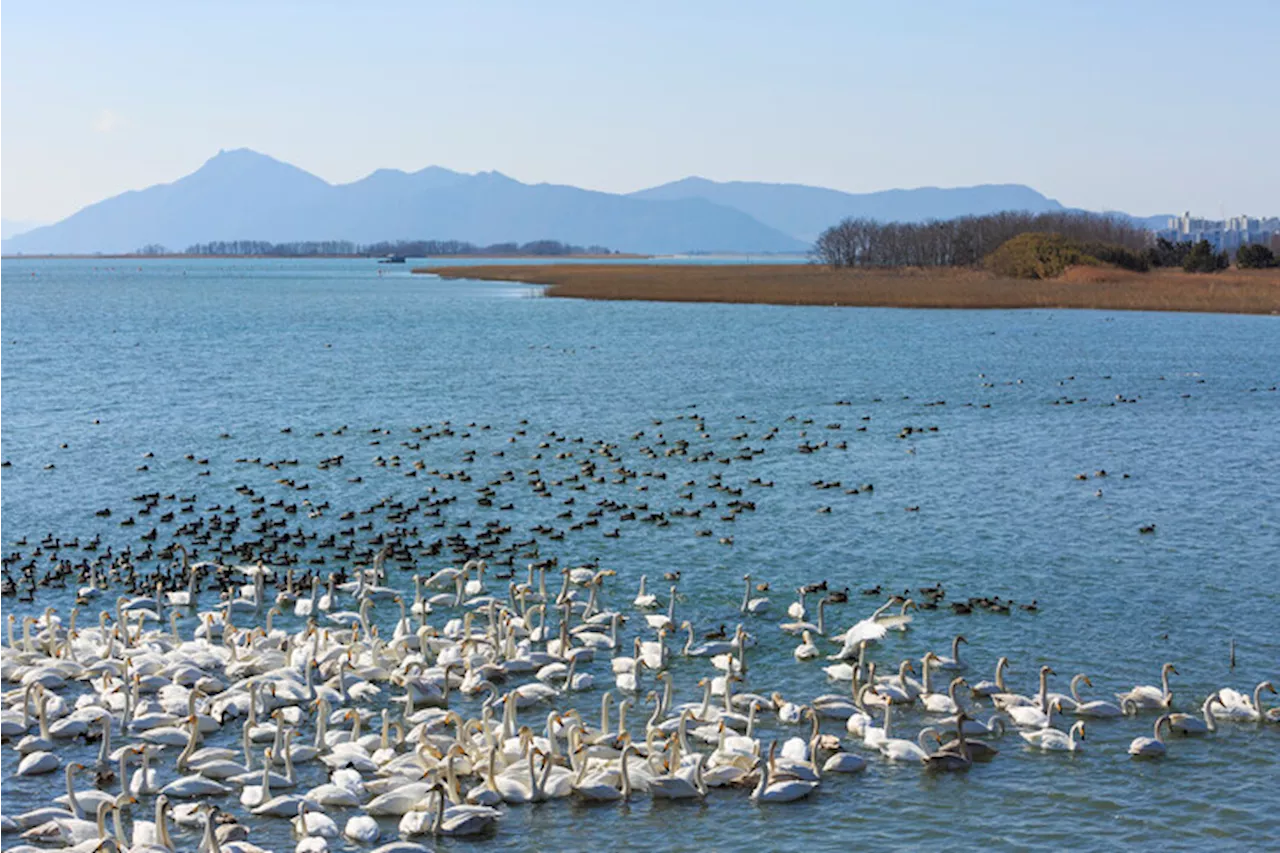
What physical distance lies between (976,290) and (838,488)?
8822 centimetres

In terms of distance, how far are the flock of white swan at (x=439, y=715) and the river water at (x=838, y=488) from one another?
313mm

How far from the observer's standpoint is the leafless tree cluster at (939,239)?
169875 millimetres

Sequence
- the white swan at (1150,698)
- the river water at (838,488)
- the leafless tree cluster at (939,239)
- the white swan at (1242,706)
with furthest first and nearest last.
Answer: the leafless tree cluster at (939,239), the white swan at (1150,698), the white swan at (1242,706), the river water at (838,488)

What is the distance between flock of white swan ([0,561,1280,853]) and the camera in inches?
642

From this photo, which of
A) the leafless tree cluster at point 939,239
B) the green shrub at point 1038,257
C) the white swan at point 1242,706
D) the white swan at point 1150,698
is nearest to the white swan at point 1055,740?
the white swan at point 1150,698

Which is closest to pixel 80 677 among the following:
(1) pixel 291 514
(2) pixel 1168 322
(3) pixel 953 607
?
(1) pixel 291 514

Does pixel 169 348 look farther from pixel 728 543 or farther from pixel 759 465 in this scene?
pixel 728 543

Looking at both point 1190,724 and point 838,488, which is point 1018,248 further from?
point 1190,724

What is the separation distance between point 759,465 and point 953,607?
14509 millimetres

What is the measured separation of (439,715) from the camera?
18.9 metres

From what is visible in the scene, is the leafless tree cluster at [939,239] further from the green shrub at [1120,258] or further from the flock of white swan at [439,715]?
the flock of white swan at [439,715]

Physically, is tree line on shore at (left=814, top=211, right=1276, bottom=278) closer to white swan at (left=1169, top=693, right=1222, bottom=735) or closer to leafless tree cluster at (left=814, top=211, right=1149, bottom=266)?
leafless tree cluster at (left=814, top=211, right=1149, bottom=266)

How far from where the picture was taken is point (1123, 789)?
17.2m

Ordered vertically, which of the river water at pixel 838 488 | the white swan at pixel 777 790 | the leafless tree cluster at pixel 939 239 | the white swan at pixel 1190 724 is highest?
the leafless tree cluster at pixel 939 239
